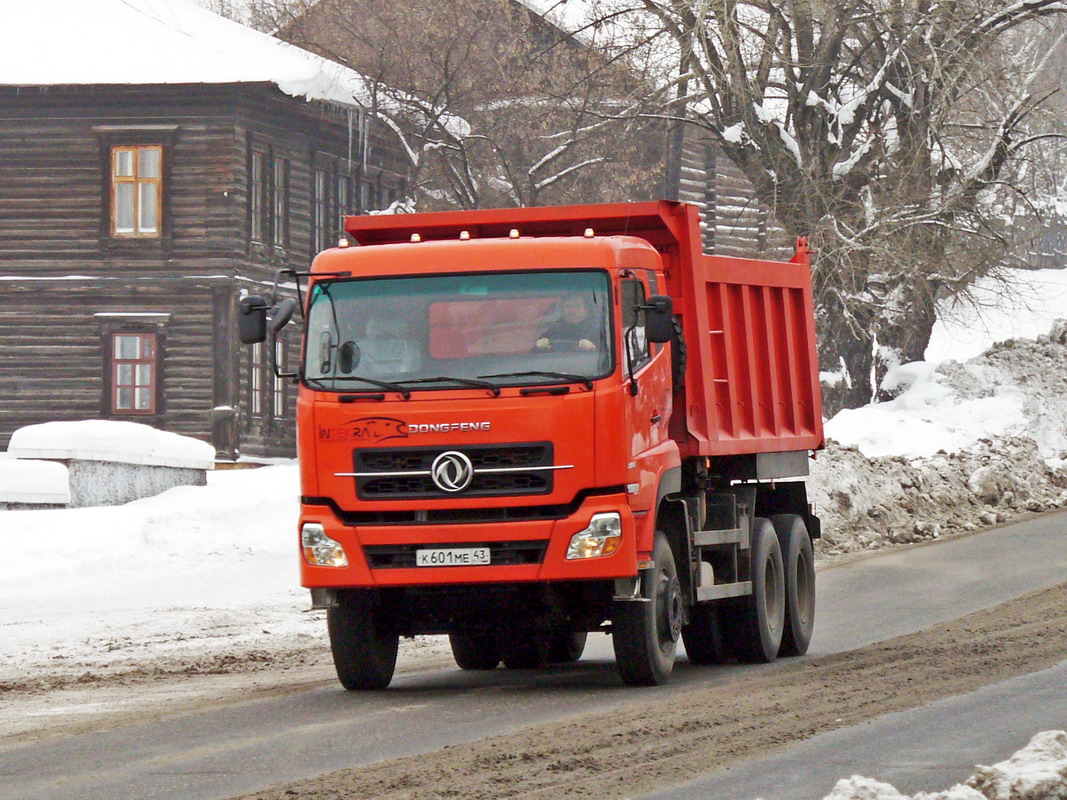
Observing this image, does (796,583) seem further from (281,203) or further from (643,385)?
(281,203)

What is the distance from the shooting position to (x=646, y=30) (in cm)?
2956

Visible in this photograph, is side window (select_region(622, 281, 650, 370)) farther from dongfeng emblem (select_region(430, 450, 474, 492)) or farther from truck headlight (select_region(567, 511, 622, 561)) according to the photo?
dongfeng emblem (select_region(430, 450, 474, 492))

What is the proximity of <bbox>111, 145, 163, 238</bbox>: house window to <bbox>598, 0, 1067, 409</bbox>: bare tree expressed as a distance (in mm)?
9295

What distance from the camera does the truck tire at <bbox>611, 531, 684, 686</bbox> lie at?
10.5 metres

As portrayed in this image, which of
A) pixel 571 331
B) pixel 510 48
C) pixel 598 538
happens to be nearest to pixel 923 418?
pixel 510 48

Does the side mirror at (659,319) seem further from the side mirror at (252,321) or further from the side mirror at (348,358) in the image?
the side mirror at (252,321)

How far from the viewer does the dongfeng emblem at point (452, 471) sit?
1004 centimetres

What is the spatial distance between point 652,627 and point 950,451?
52.9 ft

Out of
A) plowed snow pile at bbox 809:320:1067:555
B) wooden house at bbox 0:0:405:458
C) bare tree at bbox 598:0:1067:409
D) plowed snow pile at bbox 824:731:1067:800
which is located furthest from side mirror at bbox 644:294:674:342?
wooden house at bbox 0:0:405:458

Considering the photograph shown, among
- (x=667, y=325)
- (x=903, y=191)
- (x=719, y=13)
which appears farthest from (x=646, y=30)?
(x=667, y=325)

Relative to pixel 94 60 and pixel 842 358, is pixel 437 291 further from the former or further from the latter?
pixel 94 60

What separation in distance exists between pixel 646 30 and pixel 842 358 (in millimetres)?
6791

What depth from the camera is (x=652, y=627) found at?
34.6ft

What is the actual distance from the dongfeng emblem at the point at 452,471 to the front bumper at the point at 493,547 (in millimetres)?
219
